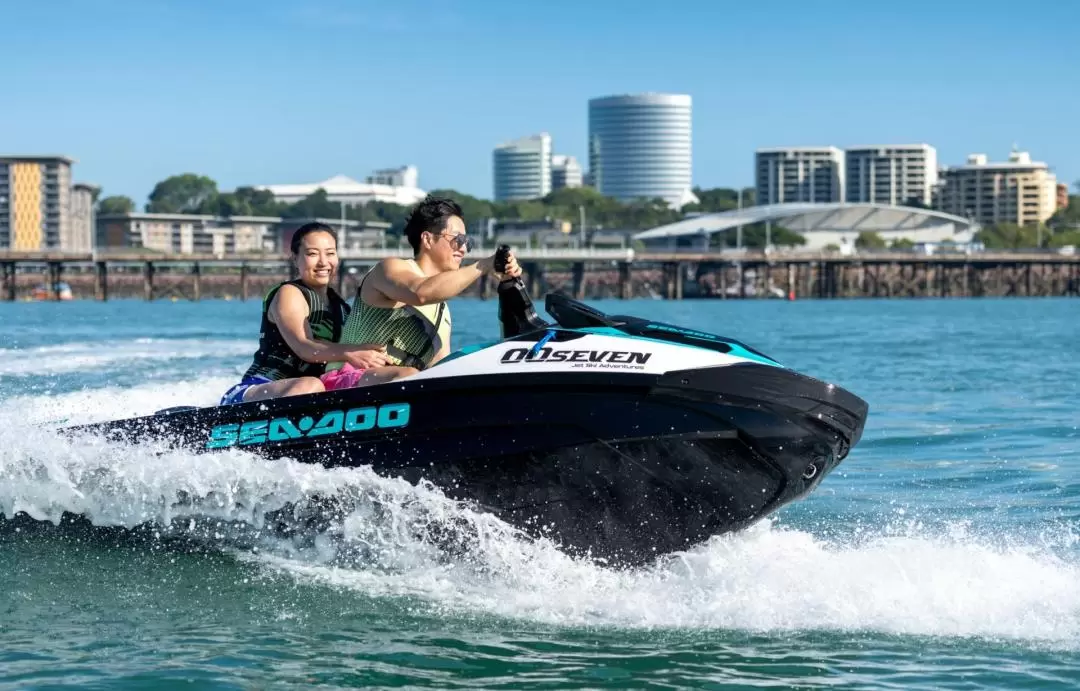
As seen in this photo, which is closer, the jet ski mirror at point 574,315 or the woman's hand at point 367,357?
the jet ski mirror at point 574,315

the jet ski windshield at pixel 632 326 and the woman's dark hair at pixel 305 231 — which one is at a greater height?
the woman's dark hair at pixel 305 231

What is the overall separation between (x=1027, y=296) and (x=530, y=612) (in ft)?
359

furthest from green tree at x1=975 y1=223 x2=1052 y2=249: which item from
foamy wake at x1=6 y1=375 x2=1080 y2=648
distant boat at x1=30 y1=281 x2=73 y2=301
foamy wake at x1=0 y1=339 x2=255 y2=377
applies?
foamy wake at x1=6 y1=375 x2=1080 y2=648

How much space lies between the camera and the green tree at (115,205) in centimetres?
18650

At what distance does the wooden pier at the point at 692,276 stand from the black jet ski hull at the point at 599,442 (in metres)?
85.8

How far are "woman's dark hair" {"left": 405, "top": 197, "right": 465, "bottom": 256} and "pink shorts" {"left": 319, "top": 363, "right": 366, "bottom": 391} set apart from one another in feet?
1.91

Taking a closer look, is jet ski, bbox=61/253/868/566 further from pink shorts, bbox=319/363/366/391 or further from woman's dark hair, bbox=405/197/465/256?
woman's dark hair, bbox=405/197/465/256

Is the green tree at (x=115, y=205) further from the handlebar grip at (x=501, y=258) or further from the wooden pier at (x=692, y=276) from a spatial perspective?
the handlebar grip at (x=501, y=258)

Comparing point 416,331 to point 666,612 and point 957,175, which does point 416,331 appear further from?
point 957,175

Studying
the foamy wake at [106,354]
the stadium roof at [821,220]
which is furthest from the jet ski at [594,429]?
the stadium roof at [821,220]

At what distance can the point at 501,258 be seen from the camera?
630 centimetres

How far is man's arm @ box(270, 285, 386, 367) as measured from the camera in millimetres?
6680

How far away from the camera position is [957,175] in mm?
195875

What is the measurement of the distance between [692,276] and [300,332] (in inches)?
4462
